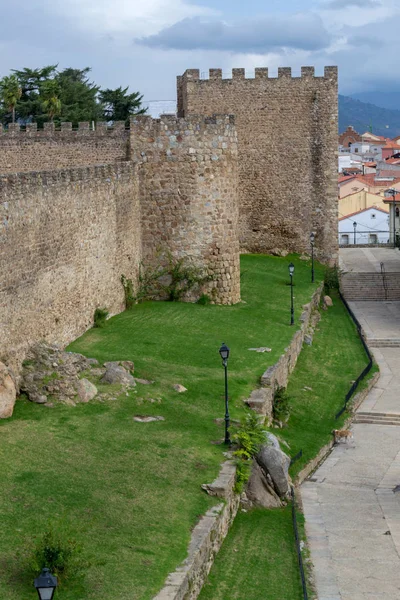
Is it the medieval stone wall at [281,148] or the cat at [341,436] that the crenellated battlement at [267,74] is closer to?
the medieval stone wall at [281,148]

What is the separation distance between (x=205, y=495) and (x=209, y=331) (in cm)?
1150

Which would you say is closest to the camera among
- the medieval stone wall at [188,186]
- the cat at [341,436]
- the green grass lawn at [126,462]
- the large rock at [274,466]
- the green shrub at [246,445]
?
the green grass lawn at [126,462]

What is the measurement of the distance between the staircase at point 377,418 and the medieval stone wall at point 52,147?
1362 cm

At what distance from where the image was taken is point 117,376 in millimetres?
21031

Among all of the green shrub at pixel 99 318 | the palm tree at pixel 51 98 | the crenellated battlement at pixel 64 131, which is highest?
the palm tree at pixel 51 98

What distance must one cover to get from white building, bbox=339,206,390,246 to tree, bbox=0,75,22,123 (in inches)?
1089

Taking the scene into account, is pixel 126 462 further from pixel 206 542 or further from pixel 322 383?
pixel 322 383

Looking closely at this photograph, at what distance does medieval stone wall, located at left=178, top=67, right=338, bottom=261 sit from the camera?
45219mm

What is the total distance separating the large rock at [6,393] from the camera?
18375 mm

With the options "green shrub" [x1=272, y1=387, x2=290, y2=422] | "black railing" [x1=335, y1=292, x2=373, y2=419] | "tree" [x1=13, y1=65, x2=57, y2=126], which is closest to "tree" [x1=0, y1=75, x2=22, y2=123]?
"tree" [x1=13, y1=65, x2=57, y2=126]

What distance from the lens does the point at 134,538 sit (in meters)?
14.3

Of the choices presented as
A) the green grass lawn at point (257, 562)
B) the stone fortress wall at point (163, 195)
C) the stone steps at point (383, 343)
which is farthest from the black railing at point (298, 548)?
the stone steps at point (383, 343)

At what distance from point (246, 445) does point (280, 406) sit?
506 cm

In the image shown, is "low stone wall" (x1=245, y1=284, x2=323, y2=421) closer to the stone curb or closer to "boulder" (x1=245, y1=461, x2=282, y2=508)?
the stone curb
